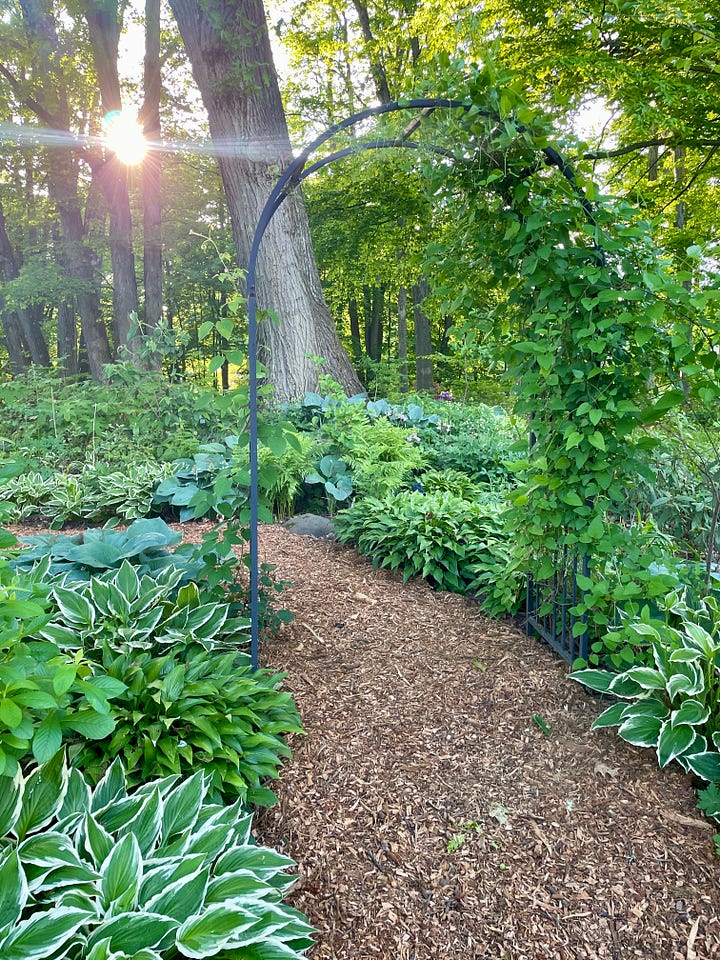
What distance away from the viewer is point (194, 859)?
129cm

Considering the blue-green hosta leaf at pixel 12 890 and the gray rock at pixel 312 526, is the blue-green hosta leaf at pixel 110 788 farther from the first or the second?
the gray rock at pixel 312 526

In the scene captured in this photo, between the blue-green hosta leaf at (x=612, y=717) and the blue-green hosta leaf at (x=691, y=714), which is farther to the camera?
the blue-green hosta leaf at (x=612, y=717)

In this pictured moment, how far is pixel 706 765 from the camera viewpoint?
1.79 meters

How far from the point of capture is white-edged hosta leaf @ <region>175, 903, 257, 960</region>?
1.13 meters

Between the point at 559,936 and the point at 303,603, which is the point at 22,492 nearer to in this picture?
the point at 303,603

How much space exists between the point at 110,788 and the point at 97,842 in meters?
0.19

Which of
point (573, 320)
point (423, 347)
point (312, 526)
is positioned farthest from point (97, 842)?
point (423, 347)

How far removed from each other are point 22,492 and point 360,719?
3.78 meters

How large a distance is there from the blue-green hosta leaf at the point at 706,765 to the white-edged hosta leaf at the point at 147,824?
5.16 ft

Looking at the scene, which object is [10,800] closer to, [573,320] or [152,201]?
[573,320]

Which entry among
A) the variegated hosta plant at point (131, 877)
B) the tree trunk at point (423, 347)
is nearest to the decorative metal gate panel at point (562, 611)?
the variegated hosta plant at point (131, 877)

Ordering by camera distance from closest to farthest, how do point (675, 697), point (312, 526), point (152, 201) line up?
point (675, 697), point (312, 526), point (152, 201)

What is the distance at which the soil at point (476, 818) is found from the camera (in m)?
1.53

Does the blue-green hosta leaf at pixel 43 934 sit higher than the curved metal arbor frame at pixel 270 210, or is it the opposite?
the curved metal arbor frame at pixel 270 210
